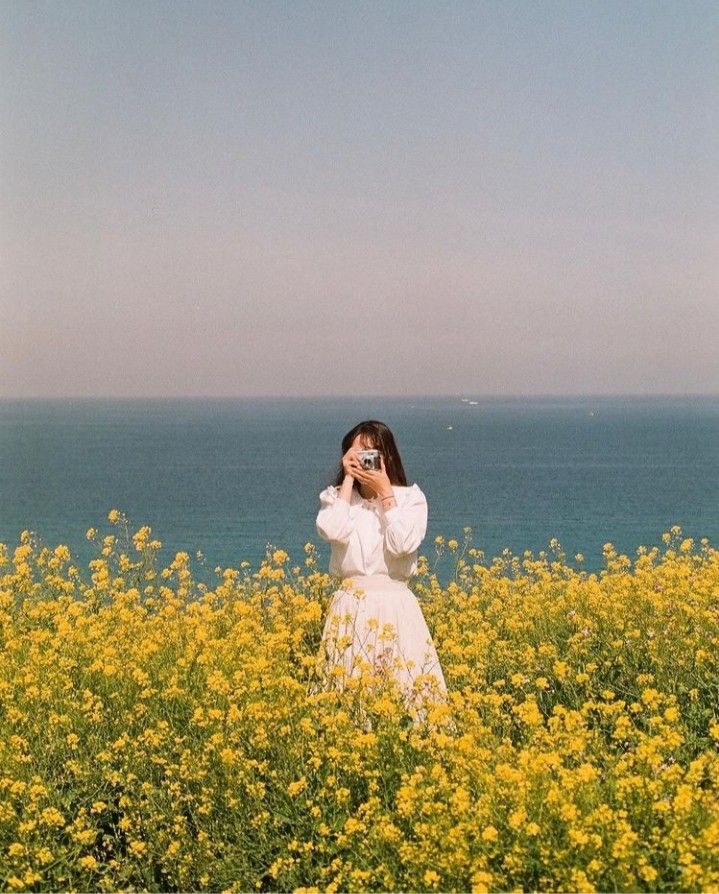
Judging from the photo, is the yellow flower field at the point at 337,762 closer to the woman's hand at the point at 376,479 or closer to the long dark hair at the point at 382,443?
the woman's hand at the point at 376,479

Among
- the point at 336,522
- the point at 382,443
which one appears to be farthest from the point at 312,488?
the point at 336,522

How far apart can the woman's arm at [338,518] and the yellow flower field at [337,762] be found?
391 millimetres

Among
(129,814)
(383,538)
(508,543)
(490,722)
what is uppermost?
(383,538)

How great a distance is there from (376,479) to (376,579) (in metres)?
0.54

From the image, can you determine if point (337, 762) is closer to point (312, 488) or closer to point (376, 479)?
point (376, 479)

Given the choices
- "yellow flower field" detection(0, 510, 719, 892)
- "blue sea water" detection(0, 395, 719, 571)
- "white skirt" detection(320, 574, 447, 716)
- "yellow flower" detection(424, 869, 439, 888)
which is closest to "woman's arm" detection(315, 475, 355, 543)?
"white skirt" detection(320, 574, 447, 716)

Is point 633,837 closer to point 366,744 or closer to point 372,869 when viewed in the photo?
point 372,869

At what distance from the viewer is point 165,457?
103 metres

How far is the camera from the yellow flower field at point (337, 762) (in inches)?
148

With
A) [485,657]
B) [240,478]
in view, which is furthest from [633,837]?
[240,478]

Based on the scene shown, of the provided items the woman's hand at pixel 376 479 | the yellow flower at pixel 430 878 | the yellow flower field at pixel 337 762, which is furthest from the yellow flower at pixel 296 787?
the woman's hand at pixel 376 479

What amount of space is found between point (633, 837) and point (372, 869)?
1006 mm

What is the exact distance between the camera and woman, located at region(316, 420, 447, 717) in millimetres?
6035

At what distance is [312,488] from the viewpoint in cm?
6844
